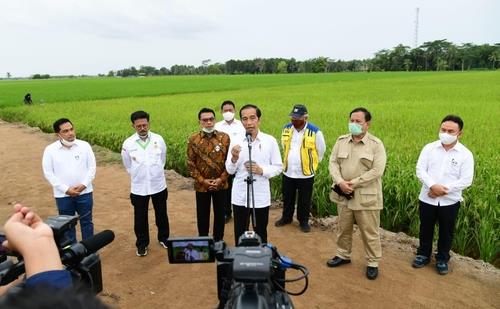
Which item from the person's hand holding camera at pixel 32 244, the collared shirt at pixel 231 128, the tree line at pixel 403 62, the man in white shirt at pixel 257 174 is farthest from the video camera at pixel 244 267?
the tree line at pixel 403 62

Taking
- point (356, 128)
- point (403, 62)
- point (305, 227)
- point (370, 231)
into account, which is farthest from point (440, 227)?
point (403, 62)

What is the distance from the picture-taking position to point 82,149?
4.62 meters

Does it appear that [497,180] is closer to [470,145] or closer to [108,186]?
[470,145]

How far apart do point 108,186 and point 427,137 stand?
23.7 feet

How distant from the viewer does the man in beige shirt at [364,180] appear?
13.4 feet

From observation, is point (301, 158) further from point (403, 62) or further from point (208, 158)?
point (403, 62)

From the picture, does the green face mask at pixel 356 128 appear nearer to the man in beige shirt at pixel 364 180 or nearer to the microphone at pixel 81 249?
the man in beige shirt at pixel 364 180

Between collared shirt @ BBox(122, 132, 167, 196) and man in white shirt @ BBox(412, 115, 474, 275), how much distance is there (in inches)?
117

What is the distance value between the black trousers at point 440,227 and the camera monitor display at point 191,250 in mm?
3364

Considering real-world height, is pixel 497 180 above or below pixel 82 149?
below

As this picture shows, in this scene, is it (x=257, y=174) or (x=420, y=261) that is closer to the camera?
(x=257, y=174)

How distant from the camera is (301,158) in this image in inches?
213

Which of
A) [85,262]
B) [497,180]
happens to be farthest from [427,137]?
[85,262]

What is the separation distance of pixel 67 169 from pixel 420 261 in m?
3.99
